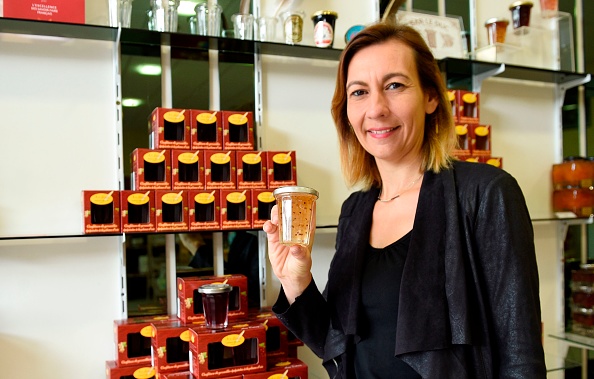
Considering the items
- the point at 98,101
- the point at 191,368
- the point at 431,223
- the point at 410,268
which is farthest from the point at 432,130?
the point at 98,101

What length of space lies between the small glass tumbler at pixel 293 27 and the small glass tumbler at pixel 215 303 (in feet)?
3.35

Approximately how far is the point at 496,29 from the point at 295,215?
1.82m

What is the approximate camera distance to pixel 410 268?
111cm

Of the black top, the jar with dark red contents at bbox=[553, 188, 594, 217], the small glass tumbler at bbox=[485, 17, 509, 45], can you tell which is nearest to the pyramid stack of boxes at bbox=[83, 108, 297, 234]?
the black top

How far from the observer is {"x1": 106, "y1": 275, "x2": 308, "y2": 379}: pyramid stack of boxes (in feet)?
5.49

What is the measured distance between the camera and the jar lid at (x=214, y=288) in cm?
170

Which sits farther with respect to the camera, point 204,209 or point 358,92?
point 204,209

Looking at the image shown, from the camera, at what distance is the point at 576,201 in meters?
2.65

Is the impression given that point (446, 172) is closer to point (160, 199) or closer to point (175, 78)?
point (160, 199)

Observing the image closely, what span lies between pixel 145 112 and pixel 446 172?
1.25m

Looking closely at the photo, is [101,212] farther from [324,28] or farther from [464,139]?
[464,139]

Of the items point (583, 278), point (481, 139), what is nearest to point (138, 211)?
point (481, 139)

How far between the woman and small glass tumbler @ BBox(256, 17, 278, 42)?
2.68 ft

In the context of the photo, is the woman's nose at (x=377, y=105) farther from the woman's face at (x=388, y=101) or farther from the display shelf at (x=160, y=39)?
the display shelf at (x=160, y=39)
